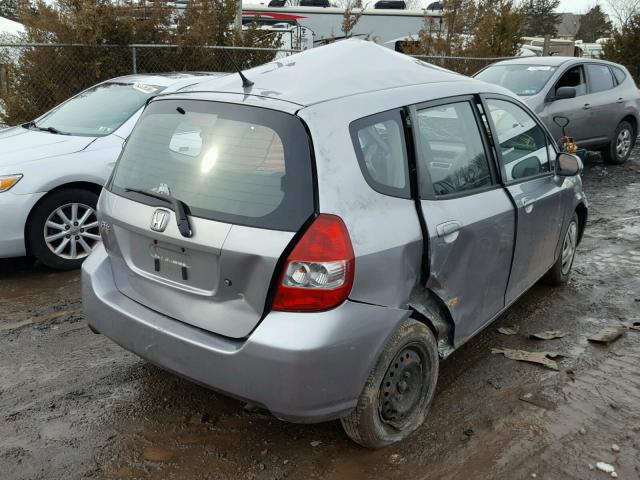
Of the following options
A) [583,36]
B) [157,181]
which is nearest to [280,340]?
[157,181]

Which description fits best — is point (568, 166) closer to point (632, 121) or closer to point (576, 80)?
point (576, 80)

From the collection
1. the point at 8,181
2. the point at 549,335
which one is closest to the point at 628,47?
the point at 549,335

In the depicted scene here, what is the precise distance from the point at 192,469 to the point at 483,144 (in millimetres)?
2319

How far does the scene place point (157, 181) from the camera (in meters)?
2.92

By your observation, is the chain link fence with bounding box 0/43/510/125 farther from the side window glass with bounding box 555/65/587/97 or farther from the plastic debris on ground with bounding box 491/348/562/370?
the plastic debris on ground with bounding box 491/348/562/370

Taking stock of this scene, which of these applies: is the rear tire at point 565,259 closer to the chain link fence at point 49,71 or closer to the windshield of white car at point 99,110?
the windshield of white car at point 99,110

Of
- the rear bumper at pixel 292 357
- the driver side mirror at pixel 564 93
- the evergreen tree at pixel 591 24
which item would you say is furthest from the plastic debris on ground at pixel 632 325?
the evergreen tree at pixel 591 24

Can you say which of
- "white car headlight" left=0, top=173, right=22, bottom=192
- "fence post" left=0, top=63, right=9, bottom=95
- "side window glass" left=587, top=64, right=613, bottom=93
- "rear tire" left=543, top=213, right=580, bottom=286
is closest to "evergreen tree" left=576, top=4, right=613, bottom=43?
"side window glass" left=587, top=64, right=613, bottom=93

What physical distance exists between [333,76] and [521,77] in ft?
24.5

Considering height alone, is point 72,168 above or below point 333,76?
below

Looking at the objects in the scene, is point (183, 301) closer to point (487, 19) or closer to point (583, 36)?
point (487, 19)

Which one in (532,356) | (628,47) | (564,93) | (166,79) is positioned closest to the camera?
(532,356)

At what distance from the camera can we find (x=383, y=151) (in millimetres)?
→ 2820

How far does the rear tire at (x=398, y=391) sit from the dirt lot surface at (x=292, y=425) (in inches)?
4.0
